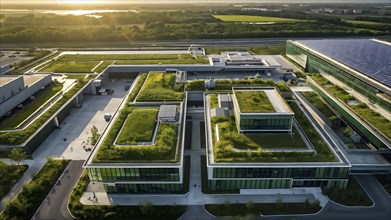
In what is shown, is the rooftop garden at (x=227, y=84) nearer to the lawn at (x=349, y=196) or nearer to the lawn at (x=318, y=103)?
the lawn at (x=318, y=103)

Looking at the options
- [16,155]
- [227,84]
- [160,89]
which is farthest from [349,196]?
[16,155]

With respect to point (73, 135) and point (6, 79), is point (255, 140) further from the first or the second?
point (6, 79)

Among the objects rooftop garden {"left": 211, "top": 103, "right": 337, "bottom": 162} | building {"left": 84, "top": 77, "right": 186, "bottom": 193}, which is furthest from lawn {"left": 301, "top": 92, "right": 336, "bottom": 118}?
building {"left": 84, "top": 77, "right": 186, "bottom": 193}

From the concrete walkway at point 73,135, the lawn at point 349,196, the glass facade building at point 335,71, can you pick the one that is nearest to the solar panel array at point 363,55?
the glass facade building at point 335,71

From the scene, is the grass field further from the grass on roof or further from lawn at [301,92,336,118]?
lawn at [301,92,336,118]

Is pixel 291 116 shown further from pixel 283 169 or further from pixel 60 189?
pixel 60 189
